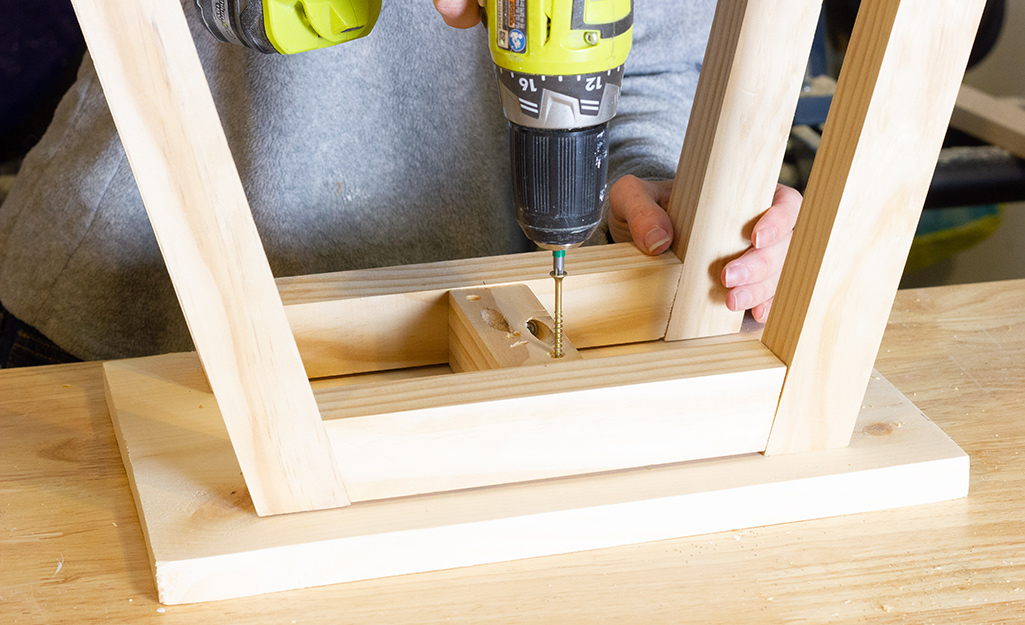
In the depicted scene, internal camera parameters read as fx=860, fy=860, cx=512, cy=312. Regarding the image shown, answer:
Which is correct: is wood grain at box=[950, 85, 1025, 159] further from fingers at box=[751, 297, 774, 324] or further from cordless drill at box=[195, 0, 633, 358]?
cordless drill at box=[195, 0, 633, 358]

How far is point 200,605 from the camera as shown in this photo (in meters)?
0.52

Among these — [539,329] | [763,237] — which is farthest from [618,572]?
[763,237]

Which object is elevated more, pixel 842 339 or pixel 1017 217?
pixel 842 339

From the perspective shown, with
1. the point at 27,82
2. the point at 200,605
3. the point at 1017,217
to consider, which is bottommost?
the point at 1017,217

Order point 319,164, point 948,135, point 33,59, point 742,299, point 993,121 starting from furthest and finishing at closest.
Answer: point 948,135 < point 993,121 < point 33,59 < point 319,164 < point 742,299

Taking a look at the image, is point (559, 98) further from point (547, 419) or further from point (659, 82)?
point (659, 82)

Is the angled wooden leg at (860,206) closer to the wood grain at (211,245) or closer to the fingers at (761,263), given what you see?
the fingers at (761,263)

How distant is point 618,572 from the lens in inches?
21.3

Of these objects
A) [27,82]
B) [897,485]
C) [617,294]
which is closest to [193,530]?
[617,294]

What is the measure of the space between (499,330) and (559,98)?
0.19 metres

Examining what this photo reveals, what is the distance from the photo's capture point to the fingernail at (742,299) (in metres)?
0.71

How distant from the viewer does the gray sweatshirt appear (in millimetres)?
989

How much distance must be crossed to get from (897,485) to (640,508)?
189 mm

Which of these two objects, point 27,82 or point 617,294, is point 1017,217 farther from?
point 27,82
